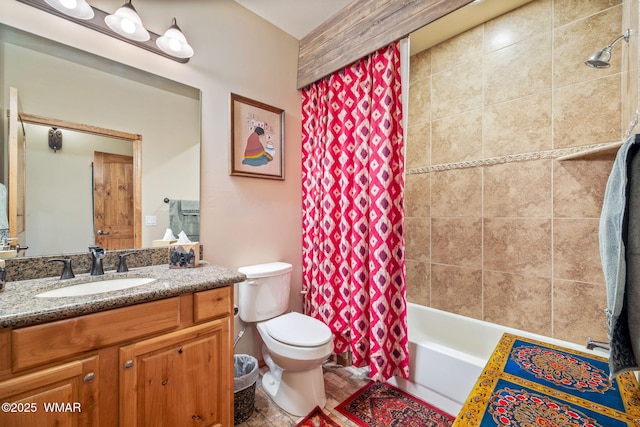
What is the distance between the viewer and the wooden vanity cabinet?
80cm

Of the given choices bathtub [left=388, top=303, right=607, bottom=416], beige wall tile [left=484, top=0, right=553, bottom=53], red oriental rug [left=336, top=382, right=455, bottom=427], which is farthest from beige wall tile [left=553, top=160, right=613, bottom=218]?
red oriental rug [left=336, top=382, right=455, bottom=427]

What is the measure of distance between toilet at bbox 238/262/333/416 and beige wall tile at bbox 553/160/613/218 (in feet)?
5.61

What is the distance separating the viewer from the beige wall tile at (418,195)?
89.6 inches

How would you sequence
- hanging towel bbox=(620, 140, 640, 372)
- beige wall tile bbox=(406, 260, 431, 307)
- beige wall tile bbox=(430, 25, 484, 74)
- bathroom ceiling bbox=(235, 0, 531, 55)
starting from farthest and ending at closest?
1. beige wall tile bbox=(406, 260, 431, 307)
2. beige wall tile bbox=(430, 25, 484, 74)
3. bathroom ceiling bbox=(235, 0, 531, 55)
4. hanging towel bbox=(620, 140, 640, 372)

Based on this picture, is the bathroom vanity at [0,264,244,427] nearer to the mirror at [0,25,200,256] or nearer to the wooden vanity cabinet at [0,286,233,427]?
the wooden vanity cabinet at [0,286,233,427]

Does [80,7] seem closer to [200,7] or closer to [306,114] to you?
[200,7]

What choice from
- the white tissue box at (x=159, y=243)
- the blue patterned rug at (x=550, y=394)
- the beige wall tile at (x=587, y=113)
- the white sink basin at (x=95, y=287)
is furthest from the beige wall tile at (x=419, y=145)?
the white sink basin at (x=95, y=287)

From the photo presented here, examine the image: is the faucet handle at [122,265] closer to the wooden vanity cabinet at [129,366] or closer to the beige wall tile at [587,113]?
the wooden vanity cabinet at [129,366]

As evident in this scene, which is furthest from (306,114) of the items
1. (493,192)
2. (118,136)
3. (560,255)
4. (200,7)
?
(560,255)

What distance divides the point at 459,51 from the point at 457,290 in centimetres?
196

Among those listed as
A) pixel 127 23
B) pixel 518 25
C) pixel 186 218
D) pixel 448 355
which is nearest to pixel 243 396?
pixel 186 218

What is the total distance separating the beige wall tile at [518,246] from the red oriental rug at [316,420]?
1.54 m

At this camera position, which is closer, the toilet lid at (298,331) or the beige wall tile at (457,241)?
the toilet lid at (298,331)

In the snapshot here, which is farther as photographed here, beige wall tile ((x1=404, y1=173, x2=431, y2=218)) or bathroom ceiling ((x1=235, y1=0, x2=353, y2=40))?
beige wall tile ((x1=404, y1=173, x2=431, y2=218))
